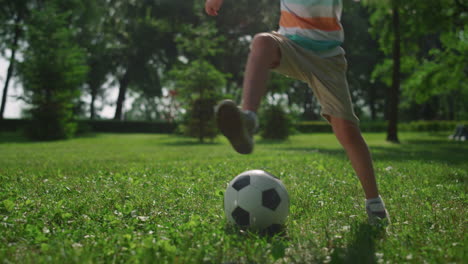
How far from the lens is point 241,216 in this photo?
3.23 metres

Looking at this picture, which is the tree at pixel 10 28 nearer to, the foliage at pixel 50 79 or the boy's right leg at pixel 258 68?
the foliage at pixel 50 79

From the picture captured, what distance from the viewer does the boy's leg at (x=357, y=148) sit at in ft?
10.8

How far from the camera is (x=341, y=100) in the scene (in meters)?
3.18

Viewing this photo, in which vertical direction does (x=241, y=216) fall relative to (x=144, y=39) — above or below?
below

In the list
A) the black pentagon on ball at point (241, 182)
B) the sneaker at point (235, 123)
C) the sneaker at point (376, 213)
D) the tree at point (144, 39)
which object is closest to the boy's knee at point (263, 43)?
the sneaker at point (235, 123)

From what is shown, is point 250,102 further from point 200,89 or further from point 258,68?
point 200,89

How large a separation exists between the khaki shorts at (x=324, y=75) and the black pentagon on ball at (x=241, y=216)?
107 centimetres

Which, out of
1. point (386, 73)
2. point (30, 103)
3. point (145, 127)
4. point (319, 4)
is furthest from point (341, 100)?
point (145, 127)

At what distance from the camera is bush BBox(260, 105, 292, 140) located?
24.0 metres

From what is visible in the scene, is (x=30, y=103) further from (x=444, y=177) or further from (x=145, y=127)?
(x=444, y=177)

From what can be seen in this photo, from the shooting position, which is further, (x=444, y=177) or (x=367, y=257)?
(x=444, y=177)

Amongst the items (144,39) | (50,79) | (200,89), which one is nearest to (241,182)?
(200,89)

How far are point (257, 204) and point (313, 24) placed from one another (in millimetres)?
1513

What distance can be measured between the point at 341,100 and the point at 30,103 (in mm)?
24391
